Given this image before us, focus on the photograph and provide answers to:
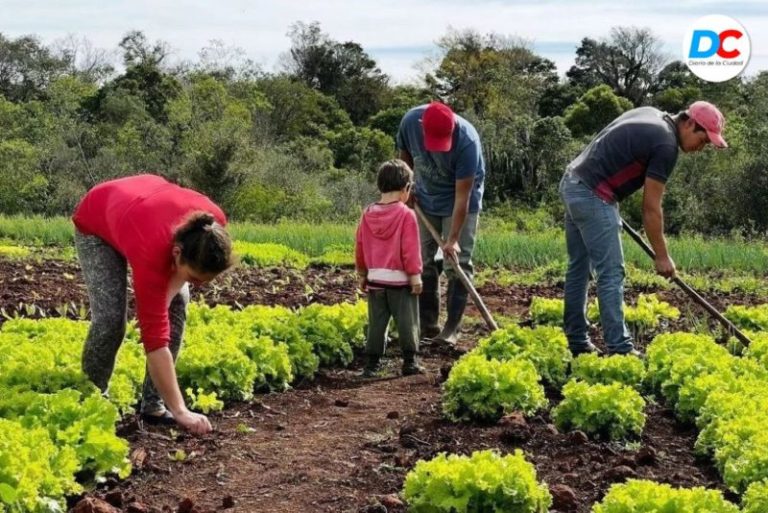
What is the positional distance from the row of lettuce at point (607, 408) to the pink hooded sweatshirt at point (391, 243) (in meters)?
0.79

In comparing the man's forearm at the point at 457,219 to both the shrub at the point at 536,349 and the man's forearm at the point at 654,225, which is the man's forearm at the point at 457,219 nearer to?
the shrub at the point at 536,349

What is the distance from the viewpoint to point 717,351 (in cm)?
645

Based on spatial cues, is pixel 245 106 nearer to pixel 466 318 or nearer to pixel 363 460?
pixel 466 318

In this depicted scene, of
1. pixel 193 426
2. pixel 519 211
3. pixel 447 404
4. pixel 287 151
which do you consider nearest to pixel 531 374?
pixel 447 404

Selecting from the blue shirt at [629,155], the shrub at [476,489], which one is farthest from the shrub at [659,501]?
the blue shirt at [629,155]

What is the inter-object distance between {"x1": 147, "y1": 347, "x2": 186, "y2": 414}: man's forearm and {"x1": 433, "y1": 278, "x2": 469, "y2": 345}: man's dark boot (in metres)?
3.79

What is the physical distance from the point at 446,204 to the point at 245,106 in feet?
108

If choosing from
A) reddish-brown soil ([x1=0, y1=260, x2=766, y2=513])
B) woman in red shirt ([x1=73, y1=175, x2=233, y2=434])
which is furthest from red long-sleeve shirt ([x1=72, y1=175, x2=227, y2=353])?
reddish-brown soil ([x1=0, y1=260, x2=766, y2=513])

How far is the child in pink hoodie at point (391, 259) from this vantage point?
6699 millimetres

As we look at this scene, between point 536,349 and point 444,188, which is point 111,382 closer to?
point 536,349

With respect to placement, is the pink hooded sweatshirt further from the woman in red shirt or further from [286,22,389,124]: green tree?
[286,22,389,124]: green tree

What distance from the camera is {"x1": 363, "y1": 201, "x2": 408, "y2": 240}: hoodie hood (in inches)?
264

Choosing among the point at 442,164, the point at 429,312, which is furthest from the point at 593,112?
the point at 442,164

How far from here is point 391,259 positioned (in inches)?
267
